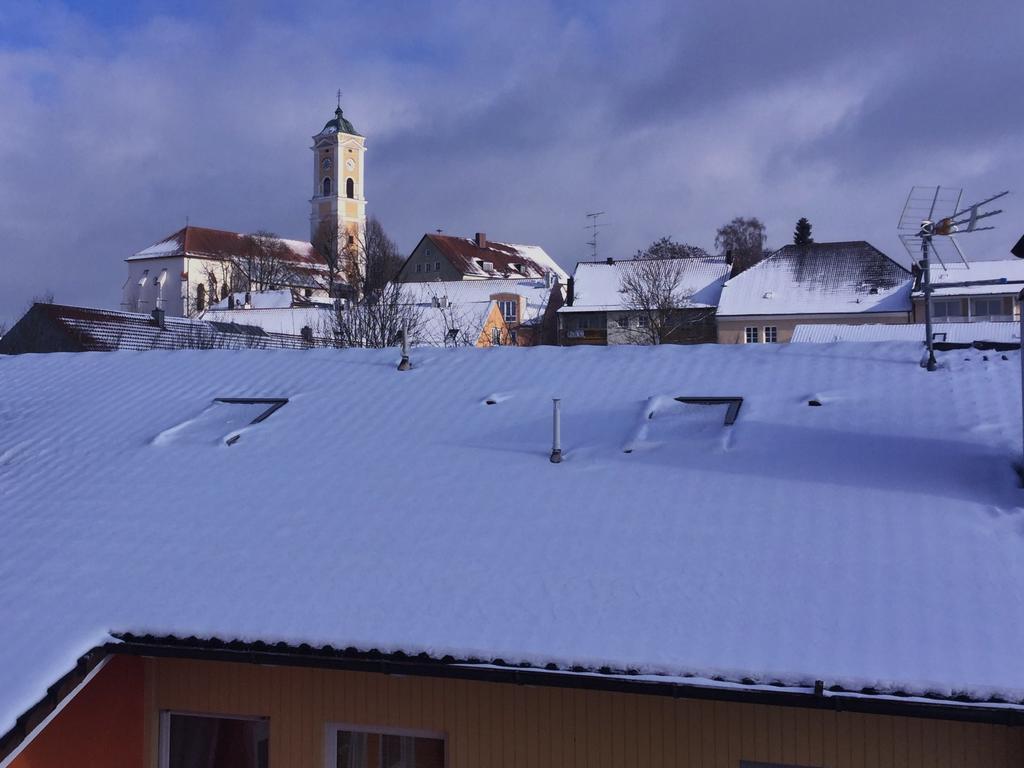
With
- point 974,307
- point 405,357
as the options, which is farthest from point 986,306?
point 405,357

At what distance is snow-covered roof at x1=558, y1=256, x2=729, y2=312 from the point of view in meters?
46.7

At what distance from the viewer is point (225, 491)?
24.5 ft

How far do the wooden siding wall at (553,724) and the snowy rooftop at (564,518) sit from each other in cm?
58

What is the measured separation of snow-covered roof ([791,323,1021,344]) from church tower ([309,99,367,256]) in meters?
63.8

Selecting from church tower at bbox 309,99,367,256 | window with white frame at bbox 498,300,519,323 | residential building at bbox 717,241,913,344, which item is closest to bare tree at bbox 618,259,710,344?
residential building at bbox 717,241,913,344

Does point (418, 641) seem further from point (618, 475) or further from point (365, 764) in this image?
point (618, 475)

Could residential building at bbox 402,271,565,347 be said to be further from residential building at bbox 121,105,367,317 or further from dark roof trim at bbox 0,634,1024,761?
dark roof trim at bbox 0,634,1024,761

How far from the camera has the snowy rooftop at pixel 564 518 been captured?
5.02 m

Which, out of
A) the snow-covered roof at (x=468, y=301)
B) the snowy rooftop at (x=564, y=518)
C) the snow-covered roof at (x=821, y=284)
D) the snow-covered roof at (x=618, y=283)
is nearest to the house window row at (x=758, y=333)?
the snow-covered roof at (x=821, y=284)

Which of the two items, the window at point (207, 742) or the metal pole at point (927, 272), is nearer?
the window at point (207, 742)

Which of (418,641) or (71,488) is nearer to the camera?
(418,641)

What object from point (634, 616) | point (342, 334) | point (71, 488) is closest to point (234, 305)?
point (342, 334)

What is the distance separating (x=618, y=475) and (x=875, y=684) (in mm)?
2811

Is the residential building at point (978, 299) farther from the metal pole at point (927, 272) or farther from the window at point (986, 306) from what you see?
the metal pole at point (927, 272)
